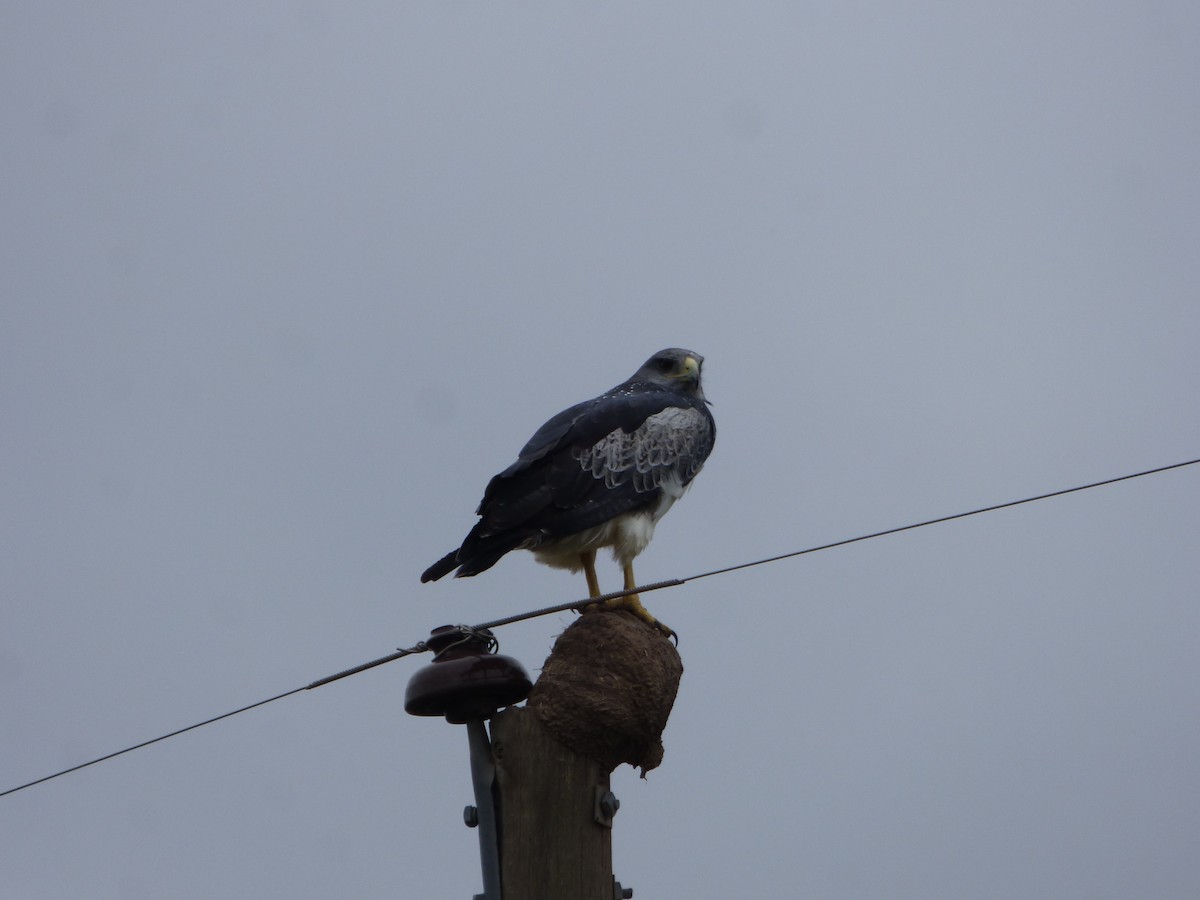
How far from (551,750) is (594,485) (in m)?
2.19

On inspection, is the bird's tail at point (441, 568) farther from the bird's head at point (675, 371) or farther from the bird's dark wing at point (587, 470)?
the bird's head at point (675, 371)

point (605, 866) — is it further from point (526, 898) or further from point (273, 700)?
point (273, 700)

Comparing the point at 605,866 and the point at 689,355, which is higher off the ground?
the point at 689,355

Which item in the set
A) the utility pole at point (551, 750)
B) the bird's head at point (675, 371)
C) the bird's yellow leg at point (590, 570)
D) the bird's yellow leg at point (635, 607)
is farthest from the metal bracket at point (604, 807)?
the bird's head at point (675, 371)

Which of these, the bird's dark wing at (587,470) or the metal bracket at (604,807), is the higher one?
the bird's dark wing at (587,470)

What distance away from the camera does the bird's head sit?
27.9 feet

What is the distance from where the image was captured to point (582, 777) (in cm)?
510

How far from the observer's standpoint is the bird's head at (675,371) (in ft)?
27.9

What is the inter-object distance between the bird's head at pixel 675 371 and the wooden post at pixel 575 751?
290cm

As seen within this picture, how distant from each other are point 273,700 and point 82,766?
31.0 inches

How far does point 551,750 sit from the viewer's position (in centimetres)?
512

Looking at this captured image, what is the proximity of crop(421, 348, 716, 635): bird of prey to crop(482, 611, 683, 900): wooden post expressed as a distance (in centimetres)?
73

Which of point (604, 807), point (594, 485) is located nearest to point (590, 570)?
point (594, 485)

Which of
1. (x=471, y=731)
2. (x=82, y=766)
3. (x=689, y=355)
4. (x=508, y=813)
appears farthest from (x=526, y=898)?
(x=689, y=355)
